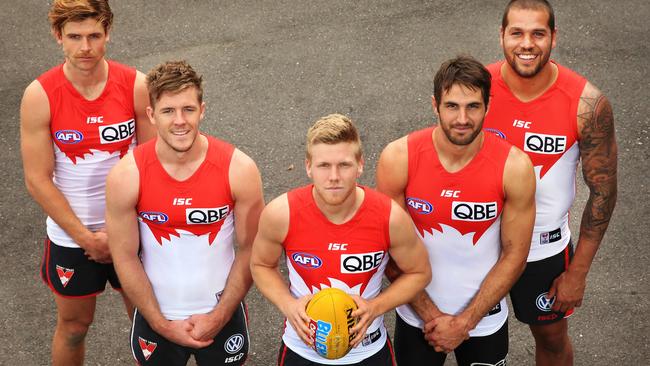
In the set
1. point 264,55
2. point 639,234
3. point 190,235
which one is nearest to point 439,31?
point 264,55

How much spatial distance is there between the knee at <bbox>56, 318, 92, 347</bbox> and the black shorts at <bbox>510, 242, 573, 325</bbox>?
3.22m

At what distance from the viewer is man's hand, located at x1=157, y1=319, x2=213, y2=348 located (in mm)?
5957

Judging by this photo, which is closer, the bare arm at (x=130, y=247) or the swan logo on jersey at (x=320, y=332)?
the swan logo on jersey at (x=320, y=332)

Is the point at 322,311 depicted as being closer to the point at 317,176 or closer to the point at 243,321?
the point at 317,176

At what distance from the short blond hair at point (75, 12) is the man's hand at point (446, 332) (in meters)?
3.03

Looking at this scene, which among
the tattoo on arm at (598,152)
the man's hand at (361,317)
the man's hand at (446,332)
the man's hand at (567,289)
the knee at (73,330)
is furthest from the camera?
the knee at (73,330)

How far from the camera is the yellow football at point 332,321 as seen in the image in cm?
519

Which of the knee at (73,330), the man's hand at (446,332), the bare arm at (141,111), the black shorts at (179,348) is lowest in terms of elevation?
the knee at (73,330)

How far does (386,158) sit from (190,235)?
136 centimetres

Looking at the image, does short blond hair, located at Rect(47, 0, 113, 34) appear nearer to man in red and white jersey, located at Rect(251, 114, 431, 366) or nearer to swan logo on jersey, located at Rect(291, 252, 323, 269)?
man in red and white jersey, located at Rect(251, 114, 431, 366)

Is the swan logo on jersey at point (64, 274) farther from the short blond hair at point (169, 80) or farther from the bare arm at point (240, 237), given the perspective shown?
the short blond hair at point (169, 80)

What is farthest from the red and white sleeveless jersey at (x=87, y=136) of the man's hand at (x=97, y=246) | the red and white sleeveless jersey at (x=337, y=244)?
the red and white sleeveless jersey at (x=337, y=244)

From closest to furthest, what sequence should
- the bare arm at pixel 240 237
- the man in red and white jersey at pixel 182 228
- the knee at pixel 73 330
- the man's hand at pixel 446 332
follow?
the man in red and white jersey at pixel 182 228
the bare arm at pixel 240 237
the man's hand at pixel 446 332
the knee at pixel 73 330

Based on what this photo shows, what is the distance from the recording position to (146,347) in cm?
610
